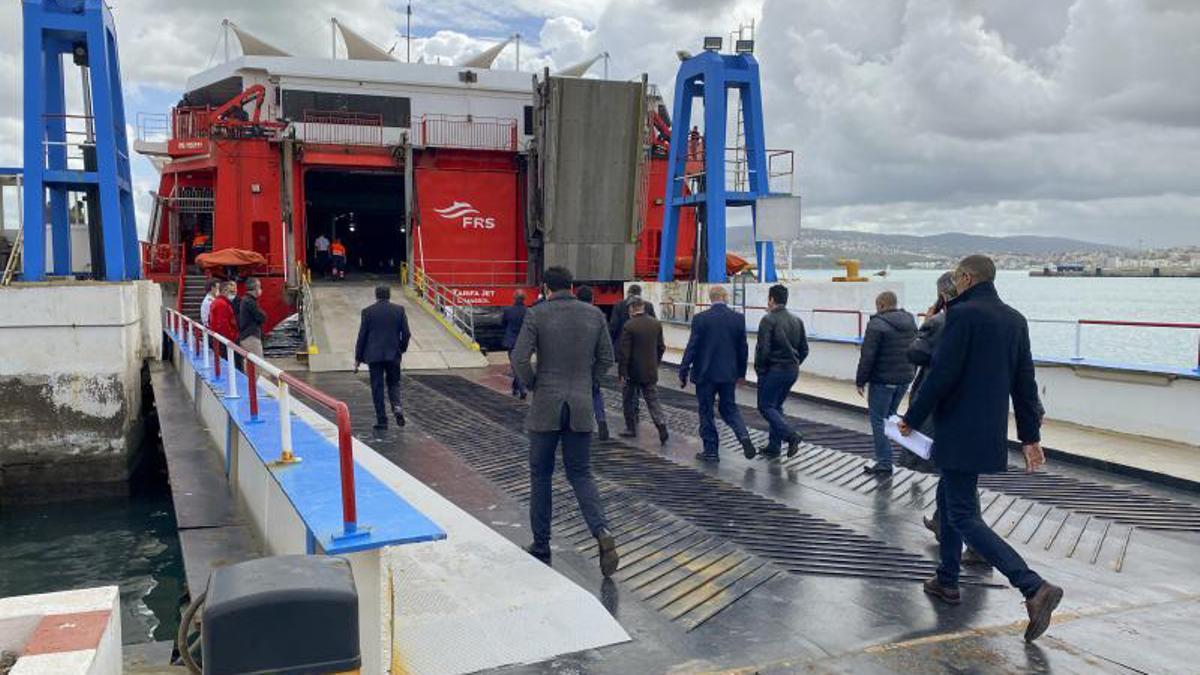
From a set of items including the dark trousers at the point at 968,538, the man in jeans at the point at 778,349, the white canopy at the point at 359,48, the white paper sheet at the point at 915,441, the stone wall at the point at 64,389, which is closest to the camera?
the dark trousers at the point at 968,538

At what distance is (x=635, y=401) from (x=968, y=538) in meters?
5.56

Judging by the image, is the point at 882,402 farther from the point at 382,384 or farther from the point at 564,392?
the point at 382,384

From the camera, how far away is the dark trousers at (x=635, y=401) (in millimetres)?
9117

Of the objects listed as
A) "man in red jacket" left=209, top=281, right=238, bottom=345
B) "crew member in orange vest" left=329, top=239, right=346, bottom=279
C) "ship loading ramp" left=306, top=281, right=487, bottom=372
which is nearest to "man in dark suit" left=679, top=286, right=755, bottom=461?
"man in red jacket" left=209, top=281, right=238, bottom=345

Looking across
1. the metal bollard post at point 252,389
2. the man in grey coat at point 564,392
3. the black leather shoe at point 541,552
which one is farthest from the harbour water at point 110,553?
the man in grey coat at point 564,392

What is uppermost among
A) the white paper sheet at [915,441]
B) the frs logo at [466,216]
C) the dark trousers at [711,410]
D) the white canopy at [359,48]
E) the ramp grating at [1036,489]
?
the white canopy at [359,48]

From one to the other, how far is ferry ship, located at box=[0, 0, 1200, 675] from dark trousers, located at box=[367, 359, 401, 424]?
42 cm

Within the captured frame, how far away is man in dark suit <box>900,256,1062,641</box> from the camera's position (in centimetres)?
428

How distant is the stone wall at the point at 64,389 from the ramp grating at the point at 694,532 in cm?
617

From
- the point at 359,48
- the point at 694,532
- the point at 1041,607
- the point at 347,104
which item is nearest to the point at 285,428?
the point at 694,532

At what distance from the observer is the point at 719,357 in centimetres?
802

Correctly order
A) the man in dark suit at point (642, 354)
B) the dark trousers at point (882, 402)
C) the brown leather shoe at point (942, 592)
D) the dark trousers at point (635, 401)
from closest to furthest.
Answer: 1. the brown leather shoe at point (942, 592)
2. the dark trousers at point (882, 402)
3. the man in dark suit at point (642, 354)
4. the dark trousers at point (635, 401)

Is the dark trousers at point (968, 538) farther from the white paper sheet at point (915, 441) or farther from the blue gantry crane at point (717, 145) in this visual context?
the blue gantry crane at point (717, 145)

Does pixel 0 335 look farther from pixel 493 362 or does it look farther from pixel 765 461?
pixel 765 461
